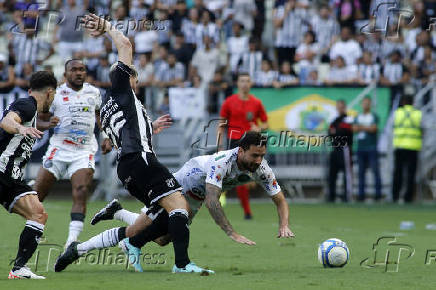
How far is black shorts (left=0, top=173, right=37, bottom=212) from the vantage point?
9.04 metres

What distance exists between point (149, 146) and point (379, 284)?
2.79 meters

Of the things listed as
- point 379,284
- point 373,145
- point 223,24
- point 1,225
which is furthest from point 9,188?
point 223,24

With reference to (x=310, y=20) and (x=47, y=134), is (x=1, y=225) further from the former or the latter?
(x=310, y=20)

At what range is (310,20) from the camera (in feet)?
81.7

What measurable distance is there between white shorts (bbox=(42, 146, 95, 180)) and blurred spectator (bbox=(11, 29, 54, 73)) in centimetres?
1120

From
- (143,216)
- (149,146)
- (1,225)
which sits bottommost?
(1,225)

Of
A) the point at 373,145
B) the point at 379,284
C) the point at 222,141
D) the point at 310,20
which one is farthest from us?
the point at 310,20

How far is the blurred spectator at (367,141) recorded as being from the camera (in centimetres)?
2214

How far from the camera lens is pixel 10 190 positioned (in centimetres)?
909

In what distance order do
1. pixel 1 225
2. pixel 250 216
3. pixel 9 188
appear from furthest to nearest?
1. pixel 250 216
2. pixel 1 225
3. pixel 9 188

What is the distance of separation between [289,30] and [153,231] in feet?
51.2

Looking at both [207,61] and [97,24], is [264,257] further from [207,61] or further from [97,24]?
[207,61]

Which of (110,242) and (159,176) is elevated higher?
(159,176)

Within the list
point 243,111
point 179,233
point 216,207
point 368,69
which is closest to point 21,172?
point 179,233
